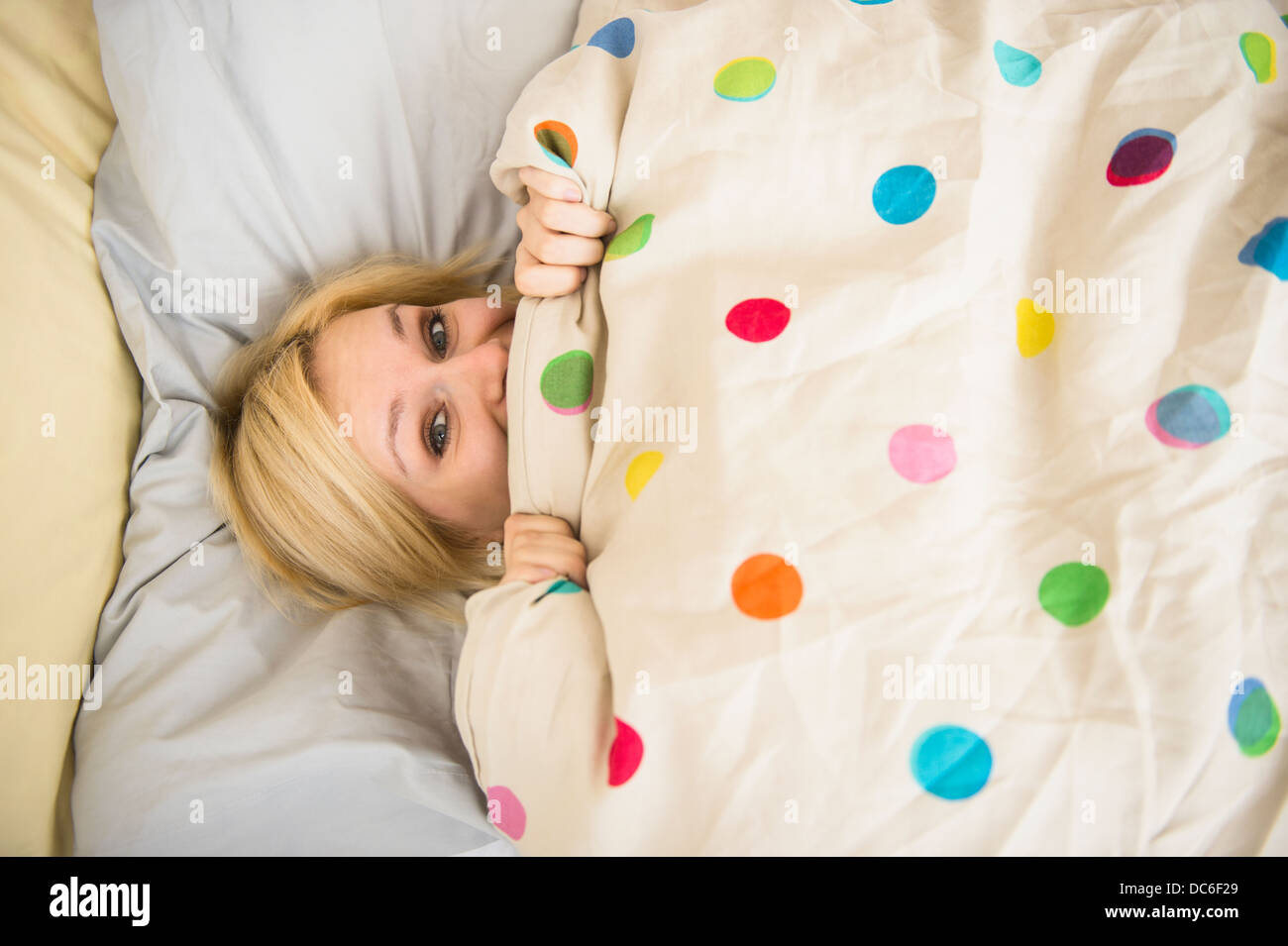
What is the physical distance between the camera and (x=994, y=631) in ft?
2.44

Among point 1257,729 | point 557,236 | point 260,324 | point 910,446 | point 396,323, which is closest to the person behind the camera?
point 1257,729

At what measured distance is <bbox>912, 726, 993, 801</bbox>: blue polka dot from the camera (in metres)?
0.71

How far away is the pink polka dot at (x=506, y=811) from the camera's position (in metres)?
0.87

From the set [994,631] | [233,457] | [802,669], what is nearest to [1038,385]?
[994,631]

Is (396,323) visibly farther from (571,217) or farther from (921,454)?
→ (921,454)

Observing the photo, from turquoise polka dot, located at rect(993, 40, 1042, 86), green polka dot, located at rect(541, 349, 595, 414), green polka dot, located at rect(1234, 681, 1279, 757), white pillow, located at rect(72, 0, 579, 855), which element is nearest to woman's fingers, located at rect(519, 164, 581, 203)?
green polka dot, located at rect(541, 349, 595, 414)

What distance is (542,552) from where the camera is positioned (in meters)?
0.95

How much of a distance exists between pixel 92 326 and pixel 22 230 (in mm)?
127

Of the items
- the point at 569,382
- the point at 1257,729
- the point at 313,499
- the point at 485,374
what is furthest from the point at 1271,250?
the point at 313,499

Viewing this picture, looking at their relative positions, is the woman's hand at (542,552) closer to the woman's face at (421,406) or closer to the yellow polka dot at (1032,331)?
the woman's face at (421,406)

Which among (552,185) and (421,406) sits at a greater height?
(552,185)

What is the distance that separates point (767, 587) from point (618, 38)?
72 cm

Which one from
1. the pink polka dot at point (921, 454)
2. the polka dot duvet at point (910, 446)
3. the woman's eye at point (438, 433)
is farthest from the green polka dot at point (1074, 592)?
the woman's eye at point (438, 433)

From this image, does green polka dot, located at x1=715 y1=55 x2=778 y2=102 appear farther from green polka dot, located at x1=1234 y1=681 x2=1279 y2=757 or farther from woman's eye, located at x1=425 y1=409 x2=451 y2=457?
green polka dot, located at x1=1234 y1=681 x2=1279 y2=757
